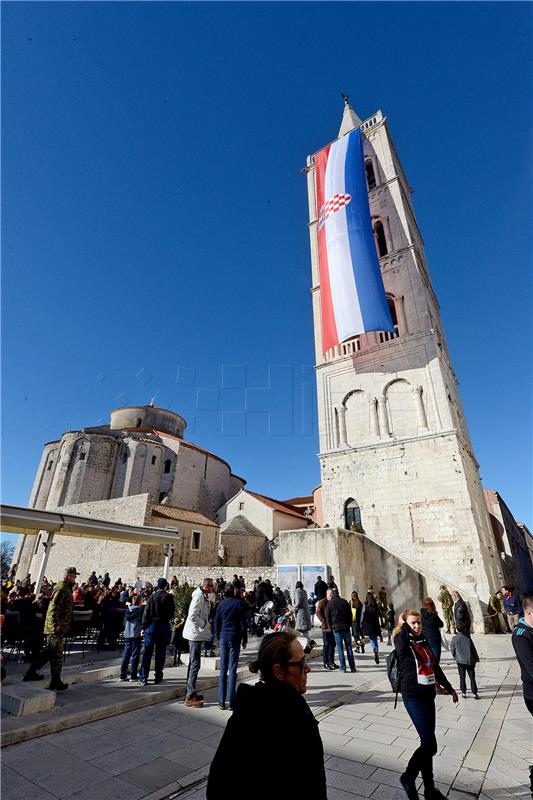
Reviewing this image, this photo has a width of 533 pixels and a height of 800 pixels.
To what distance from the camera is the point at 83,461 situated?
3647 cm

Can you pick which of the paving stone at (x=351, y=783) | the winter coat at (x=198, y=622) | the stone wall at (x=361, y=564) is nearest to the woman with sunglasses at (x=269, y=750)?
the paving stone at (x=351, y=783)

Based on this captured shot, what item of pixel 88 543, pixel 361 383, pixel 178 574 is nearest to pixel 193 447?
pixel 88 543

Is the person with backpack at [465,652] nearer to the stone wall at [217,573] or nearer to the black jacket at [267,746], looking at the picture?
the black jacket at [267,746]

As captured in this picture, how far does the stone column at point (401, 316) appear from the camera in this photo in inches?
817

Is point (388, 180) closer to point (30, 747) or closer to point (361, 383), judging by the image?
point (361, 383)

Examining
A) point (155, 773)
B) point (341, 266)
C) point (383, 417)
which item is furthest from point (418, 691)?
point (341, 266)

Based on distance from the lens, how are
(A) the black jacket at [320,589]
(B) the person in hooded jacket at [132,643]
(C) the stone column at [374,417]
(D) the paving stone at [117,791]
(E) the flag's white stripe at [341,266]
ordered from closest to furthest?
(D) the paving stone at [117,791], (B) the person in hooded jacket at [132,643], (A) the black jacket at [320,589], (E) the flag's white stripe at [341,266], (C) the stone column at [374,417]

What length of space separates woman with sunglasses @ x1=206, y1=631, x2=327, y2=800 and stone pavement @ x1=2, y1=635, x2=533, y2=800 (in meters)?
2.55

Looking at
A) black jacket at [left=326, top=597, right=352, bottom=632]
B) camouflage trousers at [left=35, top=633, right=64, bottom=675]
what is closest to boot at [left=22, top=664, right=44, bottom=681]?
camouflage trousers at [left=35, top=633, right=64, bottom=675]

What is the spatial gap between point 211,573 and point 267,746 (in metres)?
19.9

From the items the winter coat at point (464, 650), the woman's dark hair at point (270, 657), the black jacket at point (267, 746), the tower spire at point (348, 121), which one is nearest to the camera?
the black jacket at point (267, 746)

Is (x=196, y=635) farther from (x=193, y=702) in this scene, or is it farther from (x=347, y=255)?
(x=347, y=255)

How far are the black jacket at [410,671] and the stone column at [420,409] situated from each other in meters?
15.8

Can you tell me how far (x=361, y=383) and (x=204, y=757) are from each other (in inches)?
733
